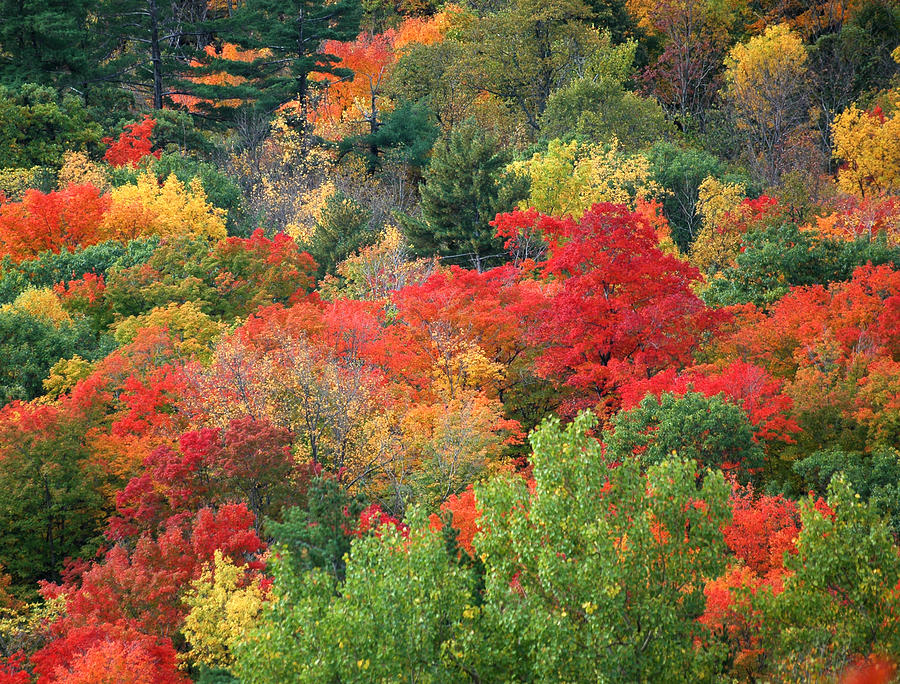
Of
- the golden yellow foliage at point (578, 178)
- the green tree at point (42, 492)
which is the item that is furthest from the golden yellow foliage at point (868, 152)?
the green tree at point (42, 492)

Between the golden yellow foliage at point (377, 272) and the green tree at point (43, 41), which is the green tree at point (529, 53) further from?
the green tree at point (43, 41)

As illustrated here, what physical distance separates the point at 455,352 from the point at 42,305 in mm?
16725

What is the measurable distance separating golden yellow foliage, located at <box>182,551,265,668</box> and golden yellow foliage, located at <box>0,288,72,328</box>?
758 inches

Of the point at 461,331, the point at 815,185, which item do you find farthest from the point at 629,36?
the point at 461,331

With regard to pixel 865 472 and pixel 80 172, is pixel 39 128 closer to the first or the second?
pixel 80 172

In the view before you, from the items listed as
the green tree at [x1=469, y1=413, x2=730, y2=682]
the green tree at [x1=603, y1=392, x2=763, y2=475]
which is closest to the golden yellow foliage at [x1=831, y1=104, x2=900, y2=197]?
the green tree at [x1=603, y1=392, x2=763, y2=475]

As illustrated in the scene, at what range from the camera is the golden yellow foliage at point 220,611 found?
20.7m

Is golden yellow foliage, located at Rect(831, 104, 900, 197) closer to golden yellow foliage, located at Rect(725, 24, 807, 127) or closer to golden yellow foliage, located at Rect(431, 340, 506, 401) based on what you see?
golden yellow foliage, located at Rect(725, 24, 807, 127)

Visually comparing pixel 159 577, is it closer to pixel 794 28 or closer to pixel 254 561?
pixel 254 561

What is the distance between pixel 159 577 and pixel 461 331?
13.3m

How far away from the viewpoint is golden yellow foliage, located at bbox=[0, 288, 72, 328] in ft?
124

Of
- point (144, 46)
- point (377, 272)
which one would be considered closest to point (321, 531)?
point (377, 272)

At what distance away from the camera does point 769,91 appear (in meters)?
62.6

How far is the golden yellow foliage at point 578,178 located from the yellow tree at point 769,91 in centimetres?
1099
